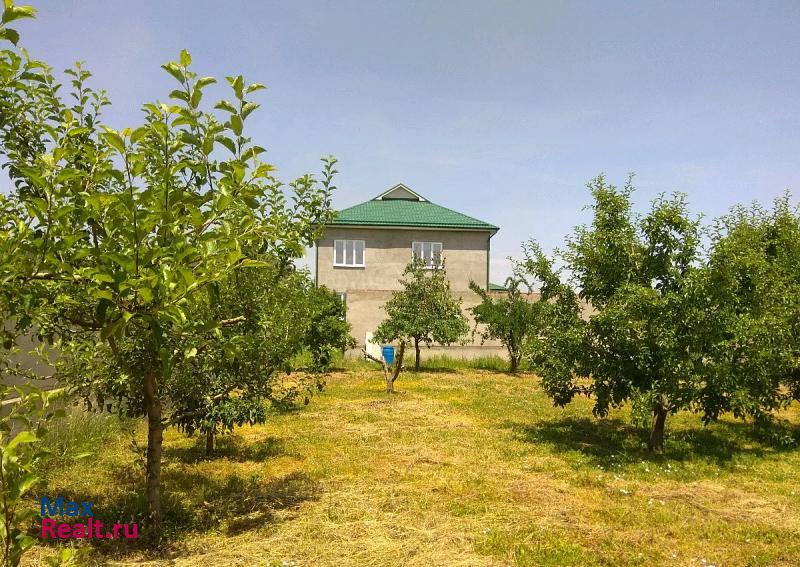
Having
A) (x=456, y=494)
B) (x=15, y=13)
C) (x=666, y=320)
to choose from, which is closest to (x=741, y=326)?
(x=666, y=320)

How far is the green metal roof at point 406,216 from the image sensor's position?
94.9ft

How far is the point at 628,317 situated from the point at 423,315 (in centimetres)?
1298

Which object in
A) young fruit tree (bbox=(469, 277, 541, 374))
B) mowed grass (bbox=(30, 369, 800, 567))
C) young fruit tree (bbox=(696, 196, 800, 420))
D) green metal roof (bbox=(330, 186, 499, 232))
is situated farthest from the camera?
green metal roof (bbox=(330, 186, 499, 232))

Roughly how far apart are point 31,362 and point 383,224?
21601mm

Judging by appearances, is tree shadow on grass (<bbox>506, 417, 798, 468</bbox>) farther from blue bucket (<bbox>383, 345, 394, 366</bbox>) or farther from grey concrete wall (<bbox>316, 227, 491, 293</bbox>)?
grey concrete wall (<bbox>316, 227, 491, 293</bbox>)

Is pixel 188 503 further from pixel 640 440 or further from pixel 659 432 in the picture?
pixel 640 440

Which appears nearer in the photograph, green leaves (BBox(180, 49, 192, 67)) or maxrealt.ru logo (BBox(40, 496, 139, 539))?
green leaves (BBox(180, 49, 192, 67))

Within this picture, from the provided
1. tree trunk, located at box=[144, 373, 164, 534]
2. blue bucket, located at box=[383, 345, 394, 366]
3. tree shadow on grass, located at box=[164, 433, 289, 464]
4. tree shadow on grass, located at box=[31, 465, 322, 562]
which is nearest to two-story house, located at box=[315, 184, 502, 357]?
blue bucket, located at box=[383, 345, 394, 366]

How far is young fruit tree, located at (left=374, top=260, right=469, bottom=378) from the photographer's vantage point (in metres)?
21.1

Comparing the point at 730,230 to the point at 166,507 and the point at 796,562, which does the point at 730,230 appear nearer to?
the point at 796,562

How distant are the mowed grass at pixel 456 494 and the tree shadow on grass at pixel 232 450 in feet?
0.16

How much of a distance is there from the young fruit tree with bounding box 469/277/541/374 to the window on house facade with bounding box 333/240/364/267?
7.72 meters

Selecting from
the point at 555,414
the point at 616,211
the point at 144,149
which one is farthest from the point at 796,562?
the point at 555,414

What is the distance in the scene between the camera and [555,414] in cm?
1337
